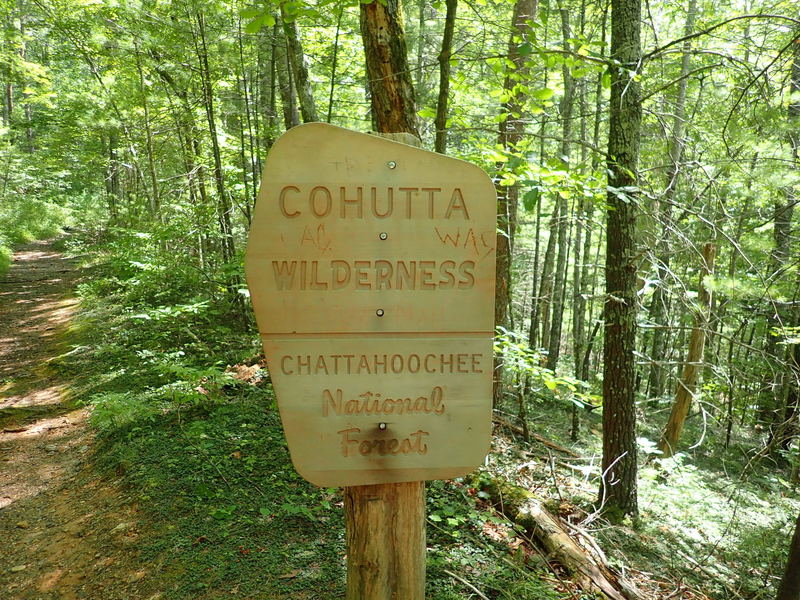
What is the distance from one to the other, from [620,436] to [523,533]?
1.82 meters

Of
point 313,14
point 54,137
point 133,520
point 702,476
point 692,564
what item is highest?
point 54,137

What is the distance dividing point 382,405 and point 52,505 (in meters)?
3.73

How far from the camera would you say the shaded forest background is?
13.5 ft

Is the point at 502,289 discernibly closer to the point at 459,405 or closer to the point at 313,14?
the point at 313,14

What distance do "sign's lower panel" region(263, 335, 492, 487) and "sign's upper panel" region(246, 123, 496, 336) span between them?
3.0 inches

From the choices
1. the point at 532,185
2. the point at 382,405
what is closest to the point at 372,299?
the point at 382,405

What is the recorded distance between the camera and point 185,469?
417 cm

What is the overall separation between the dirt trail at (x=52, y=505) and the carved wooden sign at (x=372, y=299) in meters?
2.05

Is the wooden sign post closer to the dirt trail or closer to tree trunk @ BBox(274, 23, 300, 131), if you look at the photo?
the dirt trail

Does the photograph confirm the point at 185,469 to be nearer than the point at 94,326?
Yes

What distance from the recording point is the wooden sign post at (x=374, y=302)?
70.0 inches

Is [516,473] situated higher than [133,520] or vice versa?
[133,520]

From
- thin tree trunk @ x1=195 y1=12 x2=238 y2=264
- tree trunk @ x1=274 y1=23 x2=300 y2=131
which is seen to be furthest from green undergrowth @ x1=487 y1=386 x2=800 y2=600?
tree trunk @ x1=274 y1=23 x2=300 y2=131

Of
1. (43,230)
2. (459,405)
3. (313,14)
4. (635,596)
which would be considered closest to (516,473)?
(635,596)
